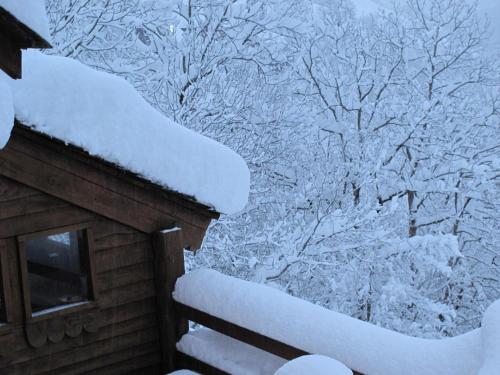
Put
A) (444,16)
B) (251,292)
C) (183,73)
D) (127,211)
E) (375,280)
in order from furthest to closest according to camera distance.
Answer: (444,16) → (375,280) → (183,73) → (127,211) → (251,292)

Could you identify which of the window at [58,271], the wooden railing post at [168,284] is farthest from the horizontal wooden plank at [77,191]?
the window at [58,271]

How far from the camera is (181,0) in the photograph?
1125 cm

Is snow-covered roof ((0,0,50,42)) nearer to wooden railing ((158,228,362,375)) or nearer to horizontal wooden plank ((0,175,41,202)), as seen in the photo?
horizontal wooden plank ((0,175,41,202))

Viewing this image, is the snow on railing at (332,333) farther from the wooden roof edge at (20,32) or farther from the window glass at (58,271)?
the wooden roof edge at (20,32)

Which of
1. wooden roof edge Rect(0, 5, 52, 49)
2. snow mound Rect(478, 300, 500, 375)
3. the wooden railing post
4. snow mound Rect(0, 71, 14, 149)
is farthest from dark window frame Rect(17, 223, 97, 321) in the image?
snow mound Rect(478, 300, 500, 375)

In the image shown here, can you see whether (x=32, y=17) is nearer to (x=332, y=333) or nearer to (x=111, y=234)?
(x=332, y=333)

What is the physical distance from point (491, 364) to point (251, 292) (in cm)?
199

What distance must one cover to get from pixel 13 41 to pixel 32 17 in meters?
0.15

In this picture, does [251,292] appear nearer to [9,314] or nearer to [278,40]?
[9,314]

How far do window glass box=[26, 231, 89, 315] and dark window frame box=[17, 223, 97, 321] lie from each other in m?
0.03

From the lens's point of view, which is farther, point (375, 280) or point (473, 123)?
point (473, 123)

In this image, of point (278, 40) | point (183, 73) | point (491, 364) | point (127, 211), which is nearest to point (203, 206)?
point (127, 211)

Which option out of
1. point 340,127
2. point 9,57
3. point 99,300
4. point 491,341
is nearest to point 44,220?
point 99,300

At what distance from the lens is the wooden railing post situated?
14.0 feet
